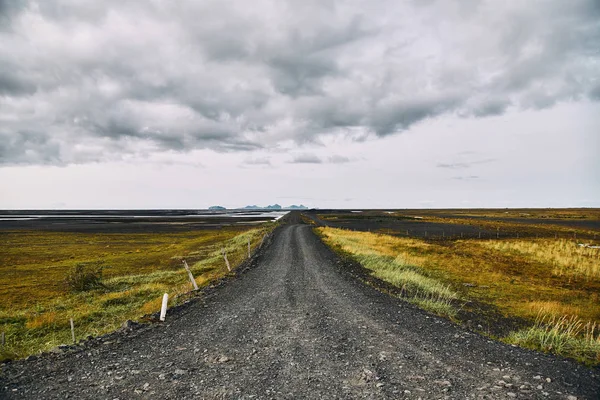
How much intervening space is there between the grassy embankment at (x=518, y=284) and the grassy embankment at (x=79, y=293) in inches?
560

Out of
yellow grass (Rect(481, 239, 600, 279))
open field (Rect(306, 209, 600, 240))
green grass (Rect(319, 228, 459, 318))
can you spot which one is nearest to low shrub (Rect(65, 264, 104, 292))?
green grass (Rect(319, 228, 459, 318))

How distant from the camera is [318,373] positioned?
30.1 ft

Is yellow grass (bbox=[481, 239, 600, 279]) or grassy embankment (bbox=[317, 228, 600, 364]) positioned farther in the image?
yellow grass (bbox=[481, 239, 600, 279])

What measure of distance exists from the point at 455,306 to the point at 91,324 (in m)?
20.6

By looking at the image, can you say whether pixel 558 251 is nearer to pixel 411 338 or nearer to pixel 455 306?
pixel 455 306

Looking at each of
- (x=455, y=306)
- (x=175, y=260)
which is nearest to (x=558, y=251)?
(x=455, y=306)

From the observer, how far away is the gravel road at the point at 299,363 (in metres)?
8.19

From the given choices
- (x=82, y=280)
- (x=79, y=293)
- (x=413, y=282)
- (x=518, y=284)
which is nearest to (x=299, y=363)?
(x=413, y=282)

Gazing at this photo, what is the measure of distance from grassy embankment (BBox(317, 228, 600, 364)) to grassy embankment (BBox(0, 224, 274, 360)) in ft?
46.7

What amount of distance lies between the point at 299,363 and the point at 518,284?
78.2 feet

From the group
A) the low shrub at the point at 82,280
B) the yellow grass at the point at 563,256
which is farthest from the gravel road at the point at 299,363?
the yellow grass at the point at 563,256

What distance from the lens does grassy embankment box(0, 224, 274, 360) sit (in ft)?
57.8

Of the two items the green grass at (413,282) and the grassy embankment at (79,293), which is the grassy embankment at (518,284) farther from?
the grassy embankment at (79,293)

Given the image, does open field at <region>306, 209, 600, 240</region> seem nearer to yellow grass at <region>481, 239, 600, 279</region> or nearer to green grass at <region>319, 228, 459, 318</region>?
yellow grass at <region>481, 239, 600, 279</region>
